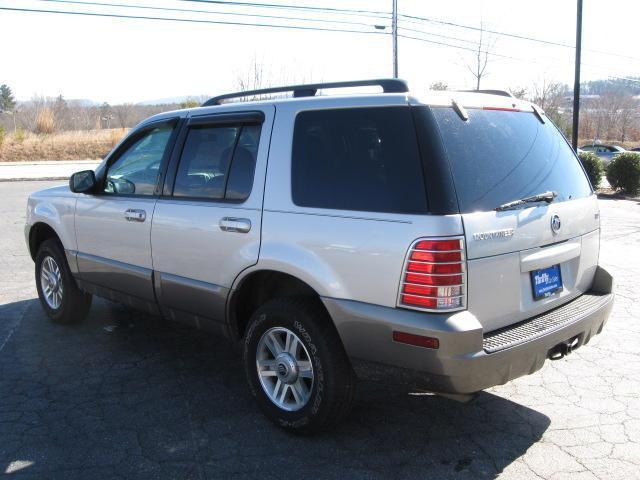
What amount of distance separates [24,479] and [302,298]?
1.71 metres

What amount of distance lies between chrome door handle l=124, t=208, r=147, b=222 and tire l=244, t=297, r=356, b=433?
127 cm

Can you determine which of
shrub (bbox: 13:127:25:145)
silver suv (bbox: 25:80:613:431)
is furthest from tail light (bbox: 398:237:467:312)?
shrub (bbox: 13:127:25:145)

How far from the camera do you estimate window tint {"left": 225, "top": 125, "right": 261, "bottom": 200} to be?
3730 millimetres

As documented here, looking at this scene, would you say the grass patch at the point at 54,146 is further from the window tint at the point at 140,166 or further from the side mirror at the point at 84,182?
the window tint at the point at 140,166

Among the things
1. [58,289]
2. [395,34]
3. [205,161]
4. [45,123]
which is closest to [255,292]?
[205,161]

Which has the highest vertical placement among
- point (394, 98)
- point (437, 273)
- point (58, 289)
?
point (394, 98)

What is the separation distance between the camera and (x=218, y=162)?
3.98 m

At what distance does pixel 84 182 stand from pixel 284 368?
246 centimetres

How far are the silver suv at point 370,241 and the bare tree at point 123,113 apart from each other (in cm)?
4710

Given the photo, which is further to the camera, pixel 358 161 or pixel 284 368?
pixel 284 368

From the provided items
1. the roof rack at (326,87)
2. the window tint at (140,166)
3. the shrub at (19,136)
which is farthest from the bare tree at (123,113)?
the roof rack at (326,87)

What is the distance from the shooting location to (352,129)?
3.30 meters

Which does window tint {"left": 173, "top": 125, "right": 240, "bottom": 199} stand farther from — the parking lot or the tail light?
the tail light

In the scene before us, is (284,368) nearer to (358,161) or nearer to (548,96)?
(358,161)
